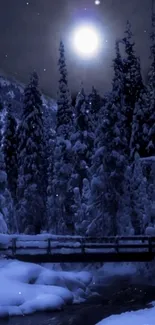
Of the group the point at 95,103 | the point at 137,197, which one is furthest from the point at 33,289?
the point at 95,103

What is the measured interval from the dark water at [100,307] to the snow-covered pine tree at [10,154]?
2437 cm

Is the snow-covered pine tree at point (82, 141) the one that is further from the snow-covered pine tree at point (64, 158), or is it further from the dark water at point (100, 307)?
the dark water at point (100, 307)

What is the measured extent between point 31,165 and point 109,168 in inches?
378

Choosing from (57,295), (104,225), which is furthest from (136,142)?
(57,295)

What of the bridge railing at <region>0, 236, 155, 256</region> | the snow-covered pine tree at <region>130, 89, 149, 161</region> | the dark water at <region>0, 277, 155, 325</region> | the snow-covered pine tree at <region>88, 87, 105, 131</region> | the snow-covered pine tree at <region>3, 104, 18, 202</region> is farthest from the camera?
the snow-covered pine tree at <region>88, 87, 105, 131</region>

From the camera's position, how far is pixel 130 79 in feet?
147

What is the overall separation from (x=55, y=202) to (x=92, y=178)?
1345 cm

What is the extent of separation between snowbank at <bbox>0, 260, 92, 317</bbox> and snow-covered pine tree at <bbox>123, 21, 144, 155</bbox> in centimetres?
2322

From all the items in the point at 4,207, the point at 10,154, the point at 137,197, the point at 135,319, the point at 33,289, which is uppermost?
the point at 10,154

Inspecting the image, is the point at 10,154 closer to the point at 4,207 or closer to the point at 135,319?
the point at 4,207

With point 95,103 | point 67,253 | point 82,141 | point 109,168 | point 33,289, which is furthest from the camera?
point 95,103

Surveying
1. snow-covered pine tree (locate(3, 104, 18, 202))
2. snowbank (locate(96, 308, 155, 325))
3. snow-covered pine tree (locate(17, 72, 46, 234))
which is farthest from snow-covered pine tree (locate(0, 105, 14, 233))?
snowbank (locate(96, 308, 155, 325))

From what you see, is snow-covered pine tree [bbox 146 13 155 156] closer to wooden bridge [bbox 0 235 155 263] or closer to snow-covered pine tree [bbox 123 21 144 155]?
snow-covered pine tree [bbox 123 21 144 155]

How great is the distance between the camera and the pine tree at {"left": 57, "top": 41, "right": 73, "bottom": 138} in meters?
44.8
